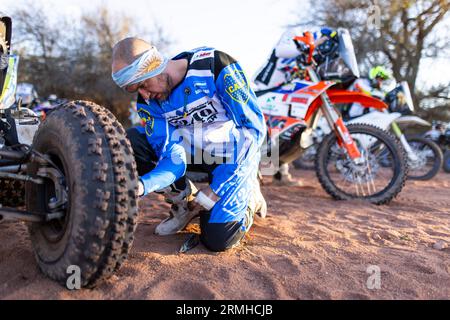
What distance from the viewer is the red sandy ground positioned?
1863mm

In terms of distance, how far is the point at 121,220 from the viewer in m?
1.70

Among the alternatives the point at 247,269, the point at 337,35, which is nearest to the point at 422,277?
the point at 247,269

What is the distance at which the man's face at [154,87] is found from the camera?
2.27 m

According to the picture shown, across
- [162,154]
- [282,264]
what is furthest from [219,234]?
[162,154]

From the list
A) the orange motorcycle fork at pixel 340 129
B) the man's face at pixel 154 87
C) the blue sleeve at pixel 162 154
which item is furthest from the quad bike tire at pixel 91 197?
the orange motorcycle fork at pixel 340 129

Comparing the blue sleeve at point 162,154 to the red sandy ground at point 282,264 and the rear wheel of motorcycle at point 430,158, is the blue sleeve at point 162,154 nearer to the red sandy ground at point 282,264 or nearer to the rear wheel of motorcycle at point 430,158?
the red sandy ground at point 282,264

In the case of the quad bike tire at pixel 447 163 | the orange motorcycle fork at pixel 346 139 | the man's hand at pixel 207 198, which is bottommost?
the quad bike tire at pixel 447 163

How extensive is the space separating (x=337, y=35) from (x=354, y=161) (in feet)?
4.60

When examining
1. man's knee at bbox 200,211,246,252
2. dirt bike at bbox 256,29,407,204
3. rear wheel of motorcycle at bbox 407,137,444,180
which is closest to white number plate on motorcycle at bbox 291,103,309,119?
dirt bike at bbox 256,29,407,204

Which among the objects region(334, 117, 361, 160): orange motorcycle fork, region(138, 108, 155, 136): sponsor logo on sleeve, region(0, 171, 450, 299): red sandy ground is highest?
region(138, 108, 155, 136): sponsor logo on sleeve

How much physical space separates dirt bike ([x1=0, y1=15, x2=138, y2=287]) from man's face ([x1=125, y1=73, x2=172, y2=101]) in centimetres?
39

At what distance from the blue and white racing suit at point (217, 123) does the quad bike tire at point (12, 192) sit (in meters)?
1.11

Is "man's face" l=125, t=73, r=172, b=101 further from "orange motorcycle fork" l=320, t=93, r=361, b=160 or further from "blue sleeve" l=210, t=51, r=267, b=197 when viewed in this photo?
"orange motorcycle fork" l=320, t=93, r=361, b=160

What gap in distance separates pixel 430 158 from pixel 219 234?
216 inches
